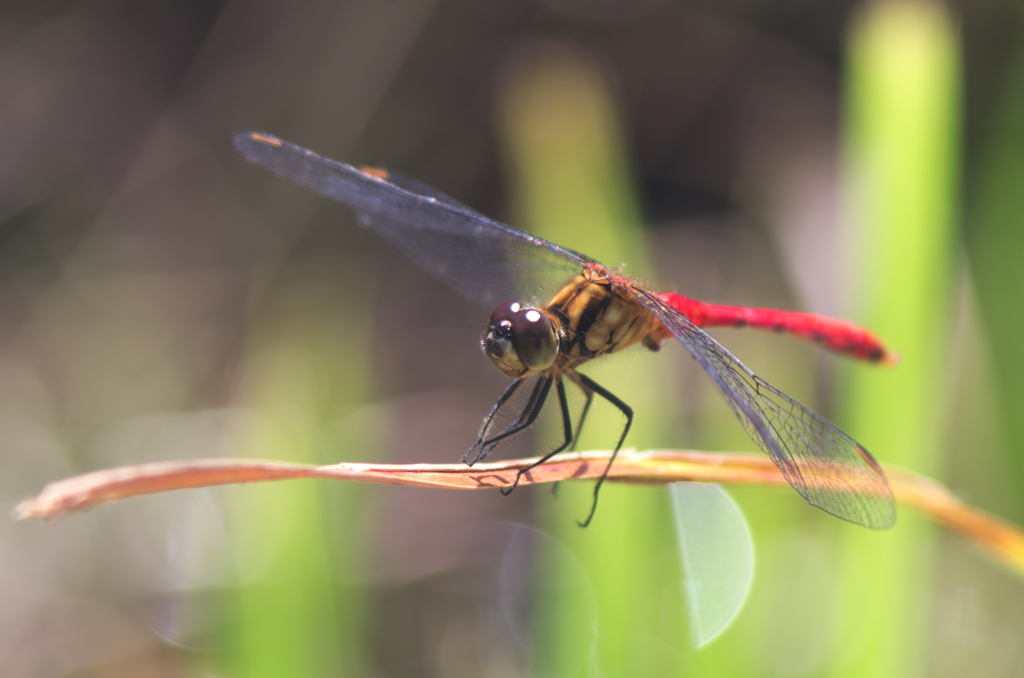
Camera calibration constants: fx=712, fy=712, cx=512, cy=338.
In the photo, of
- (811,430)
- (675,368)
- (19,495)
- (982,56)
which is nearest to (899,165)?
(811,430)

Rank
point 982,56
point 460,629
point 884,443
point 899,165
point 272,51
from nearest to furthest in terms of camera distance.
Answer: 1. point 884,443
2. point 899,165
3. point 460,629
4. point 982,56
5. point 272,51

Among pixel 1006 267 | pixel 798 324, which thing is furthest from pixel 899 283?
pixel 1006 267

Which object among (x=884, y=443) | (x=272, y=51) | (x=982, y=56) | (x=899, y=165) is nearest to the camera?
(x=884, y=443)

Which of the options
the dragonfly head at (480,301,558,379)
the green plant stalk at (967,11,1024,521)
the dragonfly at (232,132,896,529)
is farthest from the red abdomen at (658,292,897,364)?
the green plant stalk at (967,11,1024,521)

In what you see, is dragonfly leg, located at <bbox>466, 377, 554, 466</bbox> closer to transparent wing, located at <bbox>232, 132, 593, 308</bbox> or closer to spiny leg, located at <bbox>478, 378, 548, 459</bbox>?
spiny leg, located at <bbox>478, 378, 548, 459</bbox>

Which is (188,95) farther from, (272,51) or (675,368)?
(675,368)

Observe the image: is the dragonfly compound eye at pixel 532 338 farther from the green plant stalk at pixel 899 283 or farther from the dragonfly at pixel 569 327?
the green plant stalk at pixel 899 283
